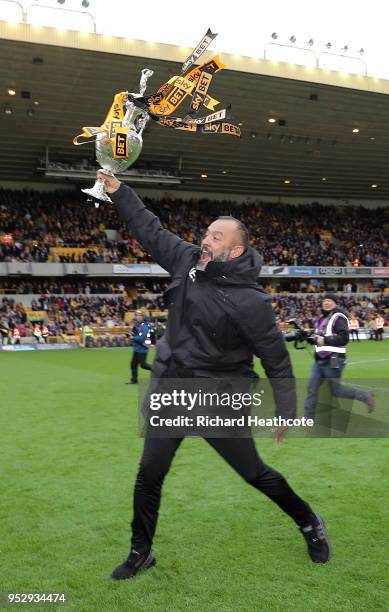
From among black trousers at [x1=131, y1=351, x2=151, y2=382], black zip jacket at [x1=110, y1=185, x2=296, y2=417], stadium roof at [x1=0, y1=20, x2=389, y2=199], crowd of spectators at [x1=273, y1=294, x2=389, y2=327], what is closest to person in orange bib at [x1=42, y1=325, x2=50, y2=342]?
stadium roof at [x1=0, y1=20, x2=389, y2=199]

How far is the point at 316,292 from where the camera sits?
145 feet

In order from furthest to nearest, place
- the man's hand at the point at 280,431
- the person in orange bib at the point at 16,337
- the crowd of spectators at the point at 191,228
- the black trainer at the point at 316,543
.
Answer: the crowd of spectators at the point at 191,228 < the person in orange bib at the point at 16,337 < the black trainer at the point at 316,543 < the man's hand at the point at 280,431

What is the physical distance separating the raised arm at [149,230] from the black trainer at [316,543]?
1850 mm

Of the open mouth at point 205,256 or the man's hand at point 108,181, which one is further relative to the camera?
the man's hand at point 108,181

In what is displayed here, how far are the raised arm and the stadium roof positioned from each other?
75.7ft

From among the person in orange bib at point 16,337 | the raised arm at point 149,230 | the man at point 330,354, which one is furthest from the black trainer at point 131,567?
the person in orange bib at point 16,337

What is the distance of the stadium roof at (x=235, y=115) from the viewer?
25.9 metres

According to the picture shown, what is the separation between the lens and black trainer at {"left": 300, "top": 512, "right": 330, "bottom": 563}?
3.80m

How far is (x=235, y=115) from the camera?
31328 mm

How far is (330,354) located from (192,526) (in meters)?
3.81

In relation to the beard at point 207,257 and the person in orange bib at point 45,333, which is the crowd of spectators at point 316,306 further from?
the beard at point 207,257

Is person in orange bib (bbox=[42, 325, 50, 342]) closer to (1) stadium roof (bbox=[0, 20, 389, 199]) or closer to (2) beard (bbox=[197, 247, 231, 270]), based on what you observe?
(1) stadium roof (bbox=[0, 20, 389, 199])

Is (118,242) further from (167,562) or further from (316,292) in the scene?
(167,562)

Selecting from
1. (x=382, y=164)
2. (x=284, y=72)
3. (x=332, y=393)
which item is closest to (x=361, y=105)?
(x=284, y=72)
